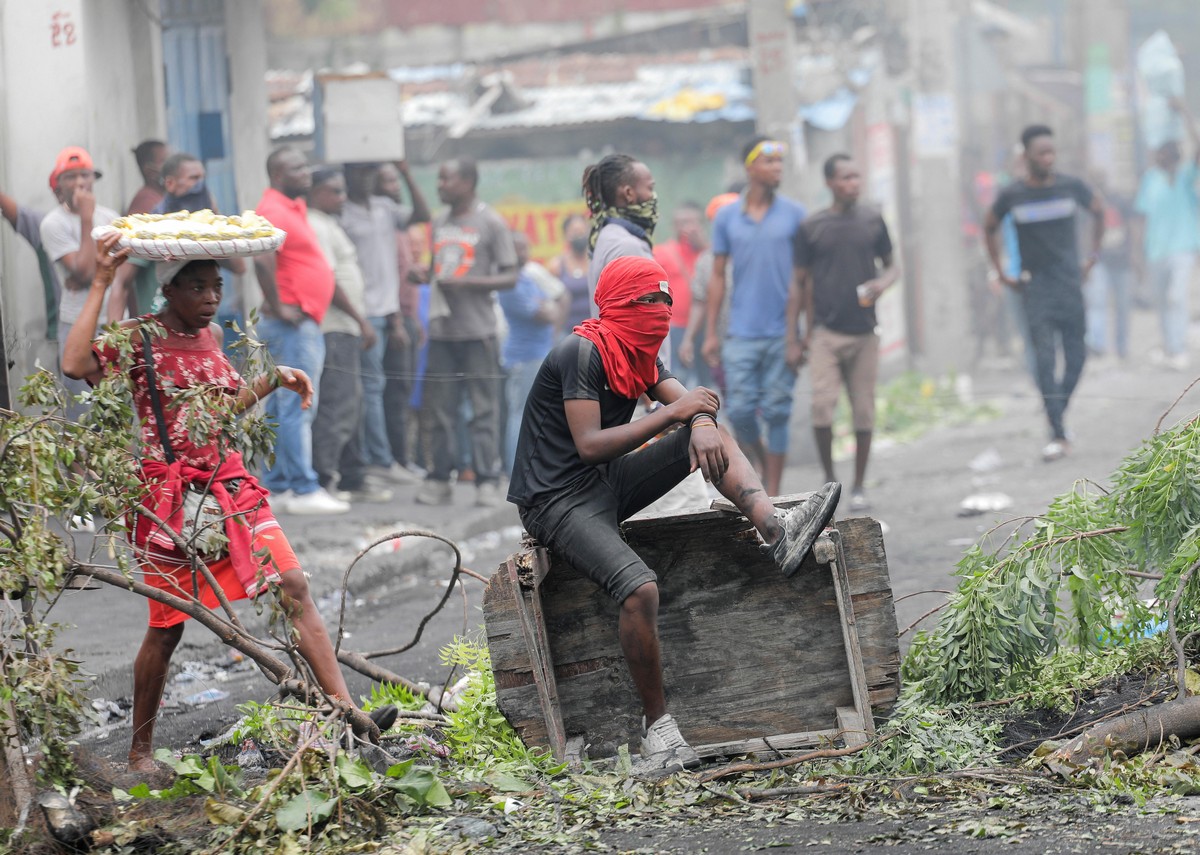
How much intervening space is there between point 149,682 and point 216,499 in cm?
61

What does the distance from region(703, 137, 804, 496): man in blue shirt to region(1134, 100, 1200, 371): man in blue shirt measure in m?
9.58

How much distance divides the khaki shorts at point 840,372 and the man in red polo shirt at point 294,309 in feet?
10.2

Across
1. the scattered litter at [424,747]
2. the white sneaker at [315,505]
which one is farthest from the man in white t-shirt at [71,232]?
the scattered litter at [424,747]

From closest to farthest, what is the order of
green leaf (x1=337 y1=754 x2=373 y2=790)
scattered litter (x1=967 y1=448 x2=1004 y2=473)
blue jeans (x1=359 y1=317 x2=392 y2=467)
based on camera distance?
1. green leaf (x1=337 y1=754 x2=373 y2=790)
2. blue jeans (x1=359 y1=317 x2=392 y2=467)
3. scattered litter (x1=967 y1=448 x2=1004 y2=473)

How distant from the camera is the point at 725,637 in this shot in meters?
5.00

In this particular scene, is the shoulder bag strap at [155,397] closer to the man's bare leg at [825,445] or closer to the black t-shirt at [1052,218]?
the man's bare leg at [825,445]

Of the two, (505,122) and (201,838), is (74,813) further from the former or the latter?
(505,122)

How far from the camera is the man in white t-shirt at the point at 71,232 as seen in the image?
8242mm

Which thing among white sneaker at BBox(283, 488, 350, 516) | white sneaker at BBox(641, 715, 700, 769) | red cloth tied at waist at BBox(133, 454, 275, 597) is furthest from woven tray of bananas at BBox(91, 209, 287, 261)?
white sneaker at BBox(283, 488, 350, 516)

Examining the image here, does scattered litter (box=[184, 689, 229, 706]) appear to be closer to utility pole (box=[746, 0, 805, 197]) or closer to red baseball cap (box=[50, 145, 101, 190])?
red baseball cap (box=[50, 145, 101, 190])

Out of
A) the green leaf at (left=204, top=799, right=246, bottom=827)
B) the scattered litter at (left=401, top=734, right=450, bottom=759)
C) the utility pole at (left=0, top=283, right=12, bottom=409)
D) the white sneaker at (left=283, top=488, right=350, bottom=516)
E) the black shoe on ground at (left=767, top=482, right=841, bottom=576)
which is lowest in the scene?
the white sneaker at (left=283, top=488, right=350, bottom=516)

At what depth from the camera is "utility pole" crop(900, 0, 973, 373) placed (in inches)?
703

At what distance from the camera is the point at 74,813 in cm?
387

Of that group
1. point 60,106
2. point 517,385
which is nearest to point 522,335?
point 517,385
